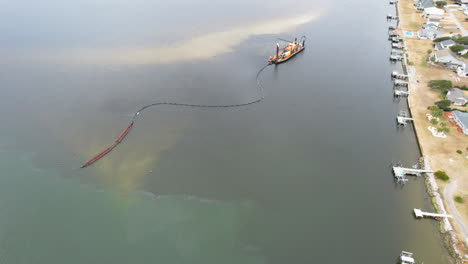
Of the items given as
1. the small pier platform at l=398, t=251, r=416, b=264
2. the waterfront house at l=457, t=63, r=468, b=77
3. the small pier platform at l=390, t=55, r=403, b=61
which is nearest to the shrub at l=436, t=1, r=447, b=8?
the small pier platform at l=390, t=55, r=403, b=61

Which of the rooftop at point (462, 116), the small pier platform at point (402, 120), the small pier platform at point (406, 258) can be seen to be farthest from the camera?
the small pier platform at point (402, 120)

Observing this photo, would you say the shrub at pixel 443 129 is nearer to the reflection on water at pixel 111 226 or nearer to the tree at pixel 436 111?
the tree at pixel 436 111

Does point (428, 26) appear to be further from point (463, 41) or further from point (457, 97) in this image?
point (457, 97)

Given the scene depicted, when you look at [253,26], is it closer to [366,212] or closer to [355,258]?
[366,212]

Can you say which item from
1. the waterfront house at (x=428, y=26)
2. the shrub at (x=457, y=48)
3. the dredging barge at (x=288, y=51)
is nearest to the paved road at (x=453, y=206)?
the dredging barge at (x=288, y=51)

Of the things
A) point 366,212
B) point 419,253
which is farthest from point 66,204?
point 419,253
